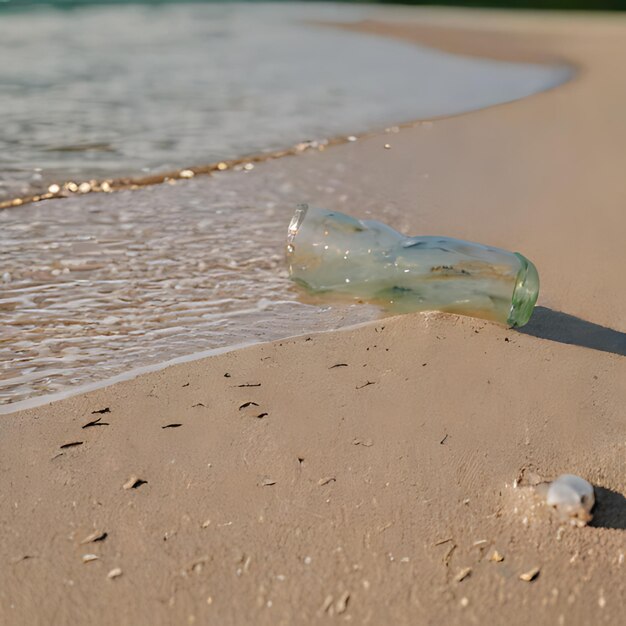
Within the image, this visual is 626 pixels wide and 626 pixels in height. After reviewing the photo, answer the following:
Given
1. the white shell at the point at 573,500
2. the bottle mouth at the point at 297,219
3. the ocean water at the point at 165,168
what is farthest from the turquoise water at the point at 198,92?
the white shell at the point at 573,500

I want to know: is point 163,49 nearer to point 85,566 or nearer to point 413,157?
point 413,157

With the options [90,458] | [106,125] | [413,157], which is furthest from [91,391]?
[106,125]

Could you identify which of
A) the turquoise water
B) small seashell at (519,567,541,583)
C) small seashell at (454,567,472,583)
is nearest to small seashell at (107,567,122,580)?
small seashell at (454,567,472,583)

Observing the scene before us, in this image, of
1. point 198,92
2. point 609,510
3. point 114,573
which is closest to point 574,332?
point 609,510

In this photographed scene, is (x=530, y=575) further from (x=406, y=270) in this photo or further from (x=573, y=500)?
(x=406, y=270)

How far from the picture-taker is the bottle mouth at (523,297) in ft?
6.84

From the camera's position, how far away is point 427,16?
18031 millimetres

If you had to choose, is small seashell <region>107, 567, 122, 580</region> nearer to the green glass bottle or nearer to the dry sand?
the dry sand

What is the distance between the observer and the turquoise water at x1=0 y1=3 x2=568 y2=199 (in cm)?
464

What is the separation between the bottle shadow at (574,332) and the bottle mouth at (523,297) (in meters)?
0.04

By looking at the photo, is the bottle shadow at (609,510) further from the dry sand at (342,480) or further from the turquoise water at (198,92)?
the turquoise water at (198,92)

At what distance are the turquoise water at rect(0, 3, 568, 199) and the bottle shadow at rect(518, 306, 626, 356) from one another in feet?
8.69

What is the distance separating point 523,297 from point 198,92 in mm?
5309

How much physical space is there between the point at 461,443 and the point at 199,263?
1.41 metres
